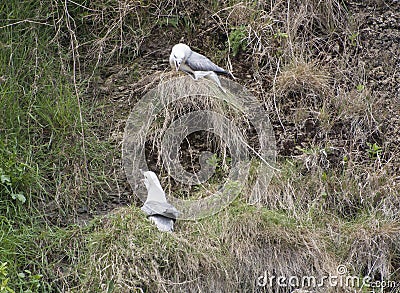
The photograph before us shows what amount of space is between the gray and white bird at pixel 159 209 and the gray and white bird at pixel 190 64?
25.9 inches

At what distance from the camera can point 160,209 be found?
3.78 m

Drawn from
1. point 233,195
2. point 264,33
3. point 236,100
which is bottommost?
point 233,195

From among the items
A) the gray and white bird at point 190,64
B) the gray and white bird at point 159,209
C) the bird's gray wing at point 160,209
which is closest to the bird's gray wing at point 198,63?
the gray and white bird at point 190,64

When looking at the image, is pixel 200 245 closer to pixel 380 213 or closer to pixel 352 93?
pixel 380 213

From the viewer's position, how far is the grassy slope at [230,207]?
3.73 metres

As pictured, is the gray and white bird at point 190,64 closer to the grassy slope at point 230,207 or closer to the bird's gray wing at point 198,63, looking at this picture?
the bird's gray wing at point 198,63

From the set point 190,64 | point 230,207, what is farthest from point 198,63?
point 230,207

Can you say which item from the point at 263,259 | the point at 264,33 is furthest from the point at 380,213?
the point at 264,33

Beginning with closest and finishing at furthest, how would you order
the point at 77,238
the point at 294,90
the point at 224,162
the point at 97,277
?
the point at 97,277, the point at 77,238, the point at 224,162, the point at 294,90

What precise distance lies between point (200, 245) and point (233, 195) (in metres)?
0.43

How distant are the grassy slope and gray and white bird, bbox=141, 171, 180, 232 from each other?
0.22ft

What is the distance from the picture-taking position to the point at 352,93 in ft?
14.9

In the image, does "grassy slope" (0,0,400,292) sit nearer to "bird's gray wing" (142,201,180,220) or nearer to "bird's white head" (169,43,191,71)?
"bird's gray wing" (142,201,180,220)

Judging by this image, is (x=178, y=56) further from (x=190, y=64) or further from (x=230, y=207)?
(x=230, y=207)
